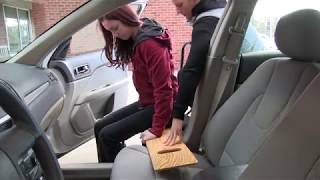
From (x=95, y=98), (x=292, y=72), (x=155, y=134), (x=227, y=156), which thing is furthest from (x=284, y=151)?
(x=95, y=98)

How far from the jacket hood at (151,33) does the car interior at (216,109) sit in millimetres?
253

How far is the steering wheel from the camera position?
0.99 m

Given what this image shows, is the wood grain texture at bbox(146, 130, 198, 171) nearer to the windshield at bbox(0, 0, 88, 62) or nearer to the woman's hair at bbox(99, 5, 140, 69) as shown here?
the woman's hair at bbox(99, 5, 140, 69)

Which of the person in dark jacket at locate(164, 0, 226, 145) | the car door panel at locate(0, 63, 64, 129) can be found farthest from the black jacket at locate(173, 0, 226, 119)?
the car door panel at locate(0, 63, 64, 129)

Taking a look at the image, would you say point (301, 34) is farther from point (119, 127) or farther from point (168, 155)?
point (119, 127)

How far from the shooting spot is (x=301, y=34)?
1.67m

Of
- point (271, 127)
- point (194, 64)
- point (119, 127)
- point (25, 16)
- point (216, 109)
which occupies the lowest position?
point (119, 127)

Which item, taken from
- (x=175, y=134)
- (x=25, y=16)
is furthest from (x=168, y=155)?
(x=25, y=16)

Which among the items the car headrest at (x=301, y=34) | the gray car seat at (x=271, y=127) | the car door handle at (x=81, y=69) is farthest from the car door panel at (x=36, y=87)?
the car headrest at (x=301, y=34)

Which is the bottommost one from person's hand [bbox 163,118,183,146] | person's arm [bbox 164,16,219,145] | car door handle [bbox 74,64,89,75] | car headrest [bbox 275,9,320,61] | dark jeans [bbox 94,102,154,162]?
dark jeans [bbox 94,102,154,162]

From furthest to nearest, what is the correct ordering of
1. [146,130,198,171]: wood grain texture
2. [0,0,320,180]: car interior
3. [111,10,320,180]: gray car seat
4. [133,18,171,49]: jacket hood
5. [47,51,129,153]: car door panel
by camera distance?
[47,51,129,153]: car door panel → [133,18,171,49]: jacket hood → [146,130,198,171]: wood grain texture → [111,10,320,180]: gray car seat → [0,0,320,180]: car interior

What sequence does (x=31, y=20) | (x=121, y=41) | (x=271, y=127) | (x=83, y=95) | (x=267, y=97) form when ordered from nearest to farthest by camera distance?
(x=271, y=127)
(x=267, y=97)
(x=121, y=41)
(x=31, y=20)
(x=83, y=95)

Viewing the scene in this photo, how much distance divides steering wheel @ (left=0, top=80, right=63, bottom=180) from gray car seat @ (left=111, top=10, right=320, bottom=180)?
70cm

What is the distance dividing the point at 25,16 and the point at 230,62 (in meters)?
1.52
